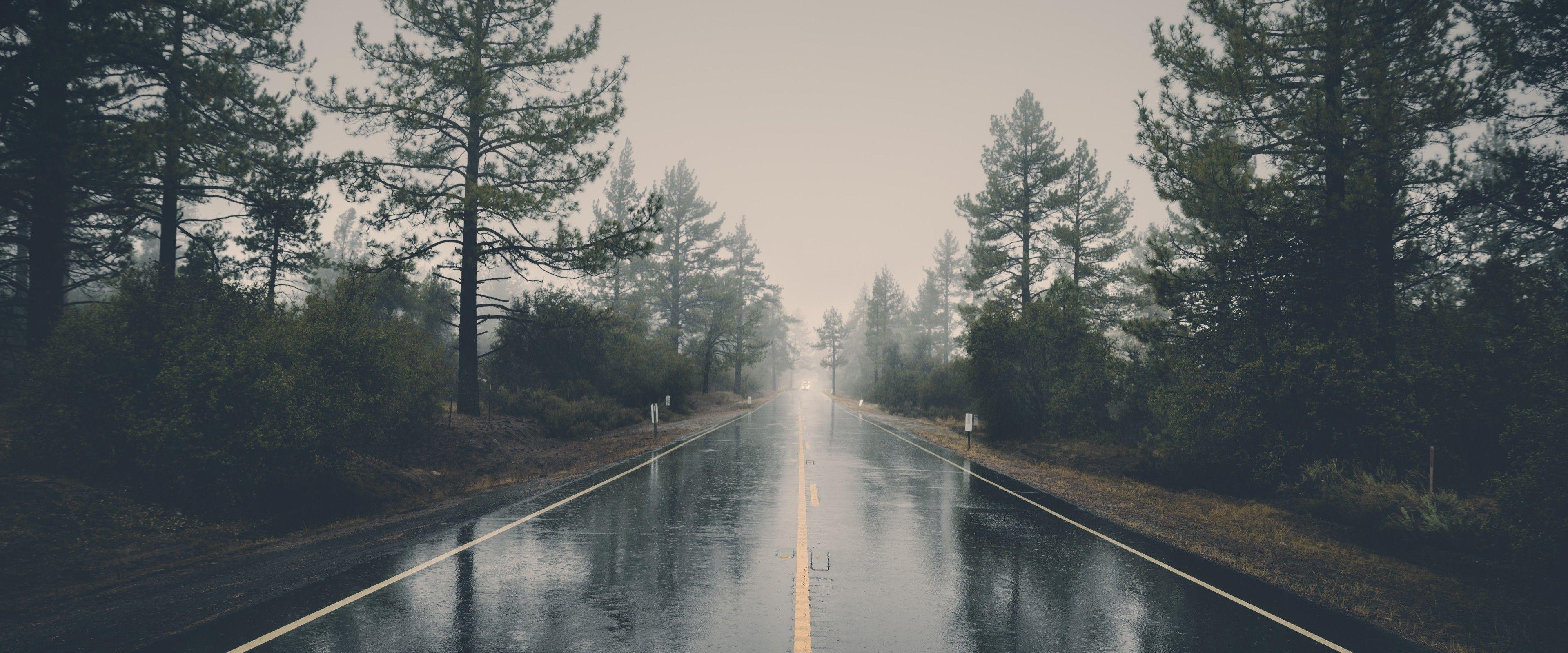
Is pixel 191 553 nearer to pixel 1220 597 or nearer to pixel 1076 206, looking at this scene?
pixel 1220 597

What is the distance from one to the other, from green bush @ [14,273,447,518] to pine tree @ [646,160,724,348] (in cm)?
3985

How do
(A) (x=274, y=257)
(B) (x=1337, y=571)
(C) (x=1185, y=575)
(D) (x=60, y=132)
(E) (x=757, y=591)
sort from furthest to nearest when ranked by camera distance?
1. (A) (x=274, y=257)
2. (D) (x=60, y=132)
3. (B) (x=1337, y=571)
4. (C) (x=1185, y=575)
5. (E) (x=757, y=591)

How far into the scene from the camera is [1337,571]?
840 centimetres

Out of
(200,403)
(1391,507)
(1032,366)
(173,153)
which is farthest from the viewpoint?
(1032,366)

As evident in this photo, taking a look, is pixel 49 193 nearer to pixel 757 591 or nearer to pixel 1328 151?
pixel 757 591

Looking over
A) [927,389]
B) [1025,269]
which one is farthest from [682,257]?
[1025,269]

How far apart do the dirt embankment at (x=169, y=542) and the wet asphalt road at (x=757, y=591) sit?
0.88 m

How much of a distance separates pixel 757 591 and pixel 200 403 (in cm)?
925

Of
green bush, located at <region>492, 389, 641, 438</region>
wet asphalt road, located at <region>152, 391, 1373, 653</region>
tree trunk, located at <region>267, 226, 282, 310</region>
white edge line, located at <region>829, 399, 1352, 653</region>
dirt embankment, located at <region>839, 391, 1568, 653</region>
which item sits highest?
tree trunk, located at <region>267, 226, 282, 310</region>

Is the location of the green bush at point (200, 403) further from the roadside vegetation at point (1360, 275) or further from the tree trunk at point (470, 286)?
the roadside vegetation at point (1360, 275)

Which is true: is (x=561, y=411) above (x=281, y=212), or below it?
below

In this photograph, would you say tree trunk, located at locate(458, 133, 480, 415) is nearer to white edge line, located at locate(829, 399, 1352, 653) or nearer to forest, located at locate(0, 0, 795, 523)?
forest, located at locate(0, 0, 795, 523)

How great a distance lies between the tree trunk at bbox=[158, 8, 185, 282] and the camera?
560 inches

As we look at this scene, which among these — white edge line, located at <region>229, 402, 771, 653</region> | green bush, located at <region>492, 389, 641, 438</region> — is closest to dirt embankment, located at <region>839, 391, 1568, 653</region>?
white edge line, located at <region>229, 402, 771, 653</region>
